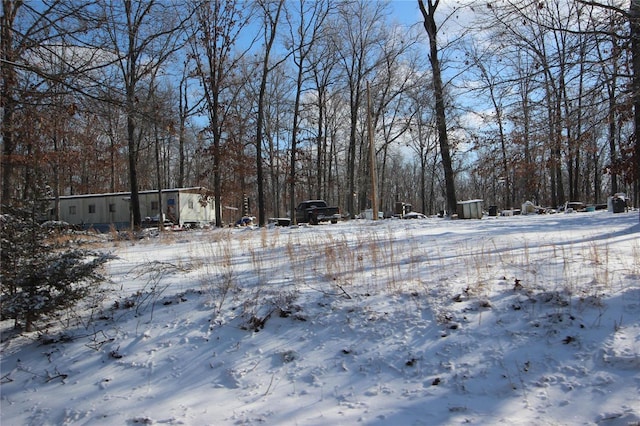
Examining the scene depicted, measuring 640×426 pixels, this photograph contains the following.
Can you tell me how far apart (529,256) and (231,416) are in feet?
15.1

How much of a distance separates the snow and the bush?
28 cm

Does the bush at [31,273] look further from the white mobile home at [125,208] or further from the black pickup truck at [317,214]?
the white mobile home at [125,208]

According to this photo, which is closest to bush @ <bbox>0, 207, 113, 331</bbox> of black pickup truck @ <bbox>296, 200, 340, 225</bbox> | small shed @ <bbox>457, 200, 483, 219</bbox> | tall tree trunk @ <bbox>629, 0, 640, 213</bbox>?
tall tree trunk @ <bbox>629, 0, 640, 213</bbox>

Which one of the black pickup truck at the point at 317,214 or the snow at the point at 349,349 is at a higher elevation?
the black pickup truck at the point at 317,214

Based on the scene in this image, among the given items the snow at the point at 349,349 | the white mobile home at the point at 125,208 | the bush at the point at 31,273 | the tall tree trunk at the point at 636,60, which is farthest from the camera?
the white mobile home at the point at 125,208

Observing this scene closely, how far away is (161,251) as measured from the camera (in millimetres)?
8500

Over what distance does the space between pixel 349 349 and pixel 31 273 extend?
10.8 ft

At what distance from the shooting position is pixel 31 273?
14.3 feet

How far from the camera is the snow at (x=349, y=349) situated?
10.3 ft

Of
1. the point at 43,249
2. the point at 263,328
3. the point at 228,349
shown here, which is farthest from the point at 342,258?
the point at 43,249

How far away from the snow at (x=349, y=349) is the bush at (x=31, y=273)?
0.91 feet

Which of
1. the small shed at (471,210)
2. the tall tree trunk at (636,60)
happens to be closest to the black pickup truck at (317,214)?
the small shed at (471,210)

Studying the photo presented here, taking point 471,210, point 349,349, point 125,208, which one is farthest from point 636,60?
point 125,208

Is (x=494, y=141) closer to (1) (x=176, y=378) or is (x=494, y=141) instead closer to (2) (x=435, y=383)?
(2) (x=435, y=383)
